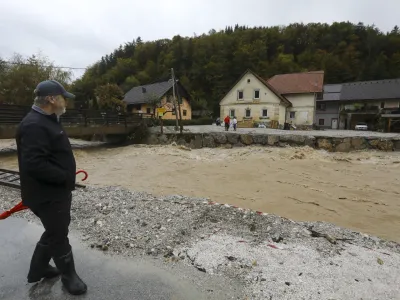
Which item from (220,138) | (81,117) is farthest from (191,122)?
(81,117)

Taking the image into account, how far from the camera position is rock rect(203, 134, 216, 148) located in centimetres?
1853

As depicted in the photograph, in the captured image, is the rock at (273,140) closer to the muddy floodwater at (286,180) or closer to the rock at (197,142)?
the muddy floodwater at (286,180)

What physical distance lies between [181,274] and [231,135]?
15.9 m

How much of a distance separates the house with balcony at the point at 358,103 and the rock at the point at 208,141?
23.1 meters

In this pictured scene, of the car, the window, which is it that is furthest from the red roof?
the car

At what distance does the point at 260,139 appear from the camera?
17.3 meters

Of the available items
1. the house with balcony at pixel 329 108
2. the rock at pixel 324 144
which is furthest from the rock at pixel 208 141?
the house with balcony at pixel 329 108

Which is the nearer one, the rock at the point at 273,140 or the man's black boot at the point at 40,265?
the man's black boot at the point at 40,265

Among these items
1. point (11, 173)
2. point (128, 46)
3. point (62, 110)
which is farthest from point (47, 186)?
point (128, 46)

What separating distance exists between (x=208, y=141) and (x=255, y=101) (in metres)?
14.9

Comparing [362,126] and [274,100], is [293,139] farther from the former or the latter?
[362,126]

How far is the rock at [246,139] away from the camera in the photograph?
691 inches

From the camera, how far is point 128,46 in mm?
77562

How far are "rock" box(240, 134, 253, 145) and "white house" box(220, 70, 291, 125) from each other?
13801 mm
